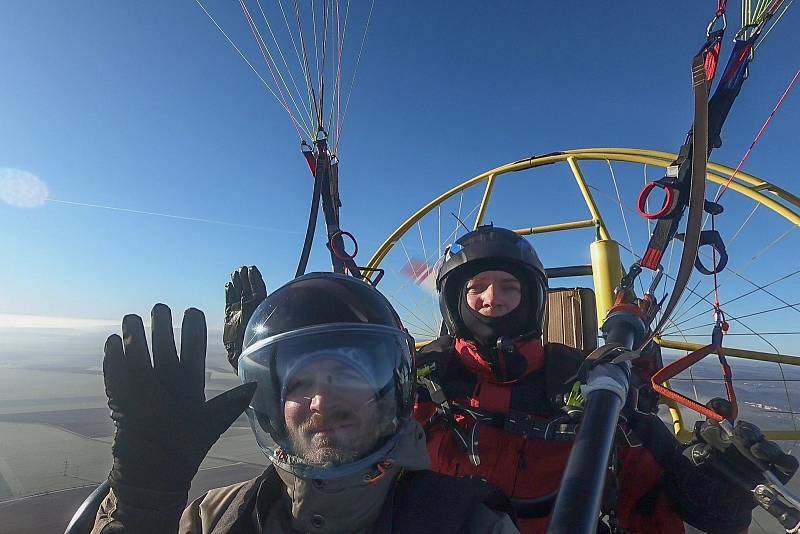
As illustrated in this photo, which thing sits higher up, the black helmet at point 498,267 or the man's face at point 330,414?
the black helmet at point 498,267

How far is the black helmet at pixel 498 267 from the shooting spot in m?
1.92

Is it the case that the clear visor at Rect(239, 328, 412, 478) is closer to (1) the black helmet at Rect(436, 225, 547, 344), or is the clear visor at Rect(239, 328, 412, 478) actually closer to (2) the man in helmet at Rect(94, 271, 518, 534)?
(2) the man in helmet at Rect(94, 271, 518, 534)

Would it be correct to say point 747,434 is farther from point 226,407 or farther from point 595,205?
point 595,205

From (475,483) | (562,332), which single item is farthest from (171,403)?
(562,332)

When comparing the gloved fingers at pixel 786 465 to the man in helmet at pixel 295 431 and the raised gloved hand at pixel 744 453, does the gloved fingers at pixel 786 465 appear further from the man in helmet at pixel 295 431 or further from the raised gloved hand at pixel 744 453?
the man in helmet at pixel 295 431

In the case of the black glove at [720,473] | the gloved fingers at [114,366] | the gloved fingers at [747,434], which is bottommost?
the black glove at [720,473]

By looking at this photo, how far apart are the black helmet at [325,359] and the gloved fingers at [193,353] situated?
0.22m

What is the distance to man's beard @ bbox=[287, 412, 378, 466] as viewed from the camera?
0.95 metres

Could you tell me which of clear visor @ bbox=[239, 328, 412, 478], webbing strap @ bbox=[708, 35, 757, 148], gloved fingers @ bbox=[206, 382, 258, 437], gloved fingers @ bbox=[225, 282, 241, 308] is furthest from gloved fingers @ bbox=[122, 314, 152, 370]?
webbing strap @ bbox=[708, 35, 757, 148]

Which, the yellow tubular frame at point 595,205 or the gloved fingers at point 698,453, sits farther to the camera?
the yellow tubular frame at point 595,205

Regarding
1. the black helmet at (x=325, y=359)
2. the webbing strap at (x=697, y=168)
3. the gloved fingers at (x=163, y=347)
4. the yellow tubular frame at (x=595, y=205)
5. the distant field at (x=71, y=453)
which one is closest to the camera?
the gloved fingers at (x=163, y=347)

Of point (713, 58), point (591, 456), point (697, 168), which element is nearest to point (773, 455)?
point (591, 456)

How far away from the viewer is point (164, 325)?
911 mm

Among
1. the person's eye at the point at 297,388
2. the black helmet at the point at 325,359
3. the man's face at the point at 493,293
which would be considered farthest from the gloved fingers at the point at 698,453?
the person's eye at the point at 297,388
